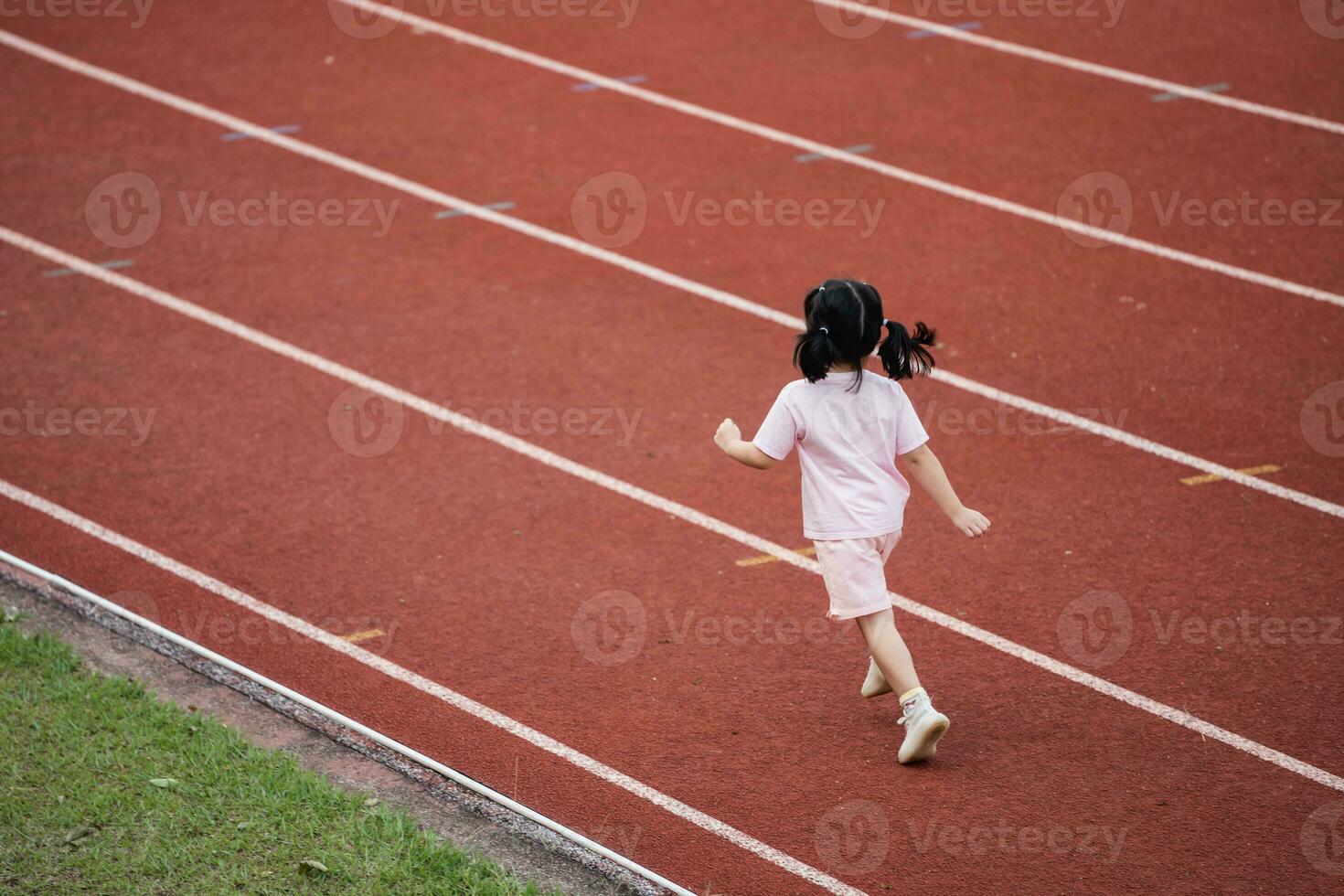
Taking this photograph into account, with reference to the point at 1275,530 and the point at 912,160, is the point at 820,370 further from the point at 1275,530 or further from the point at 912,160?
the point at 912,160

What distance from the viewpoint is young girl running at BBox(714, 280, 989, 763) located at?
4539 mm

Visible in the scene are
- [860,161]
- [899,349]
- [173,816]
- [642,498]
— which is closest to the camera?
[173,816]

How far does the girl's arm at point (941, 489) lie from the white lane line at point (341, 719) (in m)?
1.57

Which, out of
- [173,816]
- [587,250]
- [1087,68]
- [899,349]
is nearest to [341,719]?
[173,816]

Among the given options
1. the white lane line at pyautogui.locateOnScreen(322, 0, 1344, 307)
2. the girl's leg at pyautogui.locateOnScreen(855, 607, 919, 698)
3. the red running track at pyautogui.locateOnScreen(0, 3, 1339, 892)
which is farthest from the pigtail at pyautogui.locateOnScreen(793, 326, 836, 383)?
the white lane line at pyautogui.locateOnScreen(322, 0, 1344, 307)

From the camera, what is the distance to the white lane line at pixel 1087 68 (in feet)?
32.4

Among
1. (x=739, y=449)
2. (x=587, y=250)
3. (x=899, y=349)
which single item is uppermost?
(x=587, y=250)

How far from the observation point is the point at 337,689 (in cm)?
534

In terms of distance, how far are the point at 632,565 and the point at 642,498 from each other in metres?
0.56

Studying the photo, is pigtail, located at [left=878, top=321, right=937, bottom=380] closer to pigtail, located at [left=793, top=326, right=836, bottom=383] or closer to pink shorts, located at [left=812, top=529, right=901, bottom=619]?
pigtail, located at [left=793, top=326, right=836, bottom=383]

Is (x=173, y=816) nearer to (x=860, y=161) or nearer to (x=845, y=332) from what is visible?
(x=845, y=332)

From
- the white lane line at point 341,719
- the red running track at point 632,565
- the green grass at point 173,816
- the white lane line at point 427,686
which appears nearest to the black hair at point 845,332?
the red running track at point 632,565

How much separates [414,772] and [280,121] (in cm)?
691

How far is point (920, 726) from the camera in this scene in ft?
15.4
